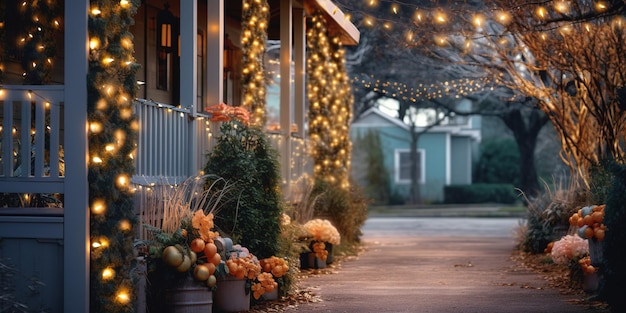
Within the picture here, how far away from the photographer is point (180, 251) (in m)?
9.61

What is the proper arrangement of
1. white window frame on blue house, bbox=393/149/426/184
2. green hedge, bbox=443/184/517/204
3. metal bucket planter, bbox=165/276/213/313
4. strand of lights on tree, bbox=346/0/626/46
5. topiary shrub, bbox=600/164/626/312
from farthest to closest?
white window frame on blue house, bbox=393/149/426/184 < green hedge, bbox=443/184/517/204 < strand of lights on tree, bbox=346/0/626/46 < metal bucket planter, bbox=165/276/213/313 < topiary shrub, bbox=600/164/626/312

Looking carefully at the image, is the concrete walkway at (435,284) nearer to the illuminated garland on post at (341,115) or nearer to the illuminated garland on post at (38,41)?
the illuminated garland on post at (341,115)

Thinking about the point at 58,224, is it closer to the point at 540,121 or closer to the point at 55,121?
the point at 55,121

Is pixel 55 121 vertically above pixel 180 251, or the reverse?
pixel 55 121

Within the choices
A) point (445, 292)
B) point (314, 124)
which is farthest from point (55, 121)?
point (314, 124)

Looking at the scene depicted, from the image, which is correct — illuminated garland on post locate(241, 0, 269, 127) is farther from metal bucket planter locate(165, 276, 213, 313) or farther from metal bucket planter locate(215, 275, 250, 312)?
metal bucket planter locate(165, 276, 213, 313)

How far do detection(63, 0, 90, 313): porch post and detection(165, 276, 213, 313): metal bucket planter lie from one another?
1.22m

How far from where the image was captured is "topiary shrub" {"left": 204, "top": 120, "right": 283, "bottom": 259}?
11648mm

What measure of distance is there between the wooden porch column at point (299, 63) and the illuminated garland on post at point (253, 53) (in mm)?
2460

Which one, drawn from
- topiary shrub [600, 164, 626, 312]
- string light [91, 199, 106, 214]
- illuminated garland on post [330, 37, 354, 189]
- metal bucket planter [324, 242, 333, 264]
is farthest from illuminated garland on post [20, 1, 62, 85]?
illuminated garland on post [330, 37, 354, 189]

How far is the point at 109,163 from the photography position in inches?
343

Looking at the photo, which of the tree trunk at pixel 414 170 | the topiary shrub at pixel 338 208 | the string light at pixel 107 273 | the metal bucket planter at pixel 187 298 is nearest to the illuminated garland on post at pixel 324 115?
the topiary shrub at pixel 338 208

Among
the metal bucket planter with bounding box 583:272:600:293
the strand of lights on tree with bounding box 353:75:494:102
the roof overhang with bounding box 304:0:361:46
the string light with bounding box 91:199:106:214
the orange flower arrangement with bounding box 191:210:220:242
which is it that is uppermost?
the roof overhang with bounding box 304:0:361:46

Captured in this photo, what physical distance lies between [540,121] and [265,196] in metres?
26.9
